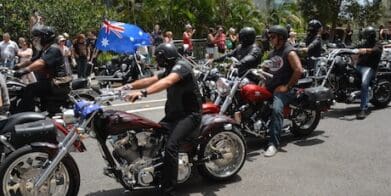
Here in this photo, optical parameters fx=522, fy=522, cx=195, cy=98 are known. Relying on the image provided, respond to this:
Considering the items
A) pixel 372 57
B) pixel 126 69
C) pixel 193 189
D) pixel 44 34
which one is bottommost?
pixel 193 189

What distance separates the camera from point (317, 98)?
8039 mm

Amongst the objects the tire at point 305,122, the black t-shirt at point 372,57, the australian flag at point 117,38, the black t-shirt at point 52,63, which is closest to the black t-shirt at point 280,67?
the tire at point 305,122

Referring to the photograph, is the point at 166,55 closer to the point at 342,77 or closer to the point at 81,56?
the point at 342,77

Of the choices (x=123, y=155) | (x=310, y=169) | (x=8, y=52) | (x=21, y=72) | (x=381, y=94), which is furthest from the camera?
(x=8, y=52)

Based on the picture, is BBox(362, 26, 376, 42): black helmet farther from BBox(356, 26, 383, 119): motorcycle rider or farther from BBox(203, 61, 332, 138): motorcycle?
BBox(203, 61, 332, 138): motorcycle

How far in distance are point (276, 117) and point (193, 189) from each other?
2.06 meters

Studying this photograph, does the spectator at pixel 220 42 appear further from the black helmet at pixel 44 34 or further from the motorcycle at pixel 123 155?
the motorcycle at pixel 123 155

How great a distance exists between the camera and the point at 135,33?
1617 cm

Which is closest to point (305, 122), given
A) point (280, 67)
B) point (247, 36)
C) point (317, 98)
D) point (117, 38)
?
point (317, 98)

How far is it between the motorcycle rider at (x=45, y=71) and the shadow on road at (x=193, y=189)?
117 inches

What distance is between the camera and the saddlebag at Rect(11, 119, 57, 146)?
16.2ft

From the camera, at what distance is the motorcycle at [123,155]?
4.71 meters

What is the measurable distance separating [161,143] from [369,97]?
19.6 ft

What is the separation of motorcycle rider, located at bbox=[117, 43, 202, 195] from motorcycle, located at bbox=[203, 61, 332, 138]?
96cm
